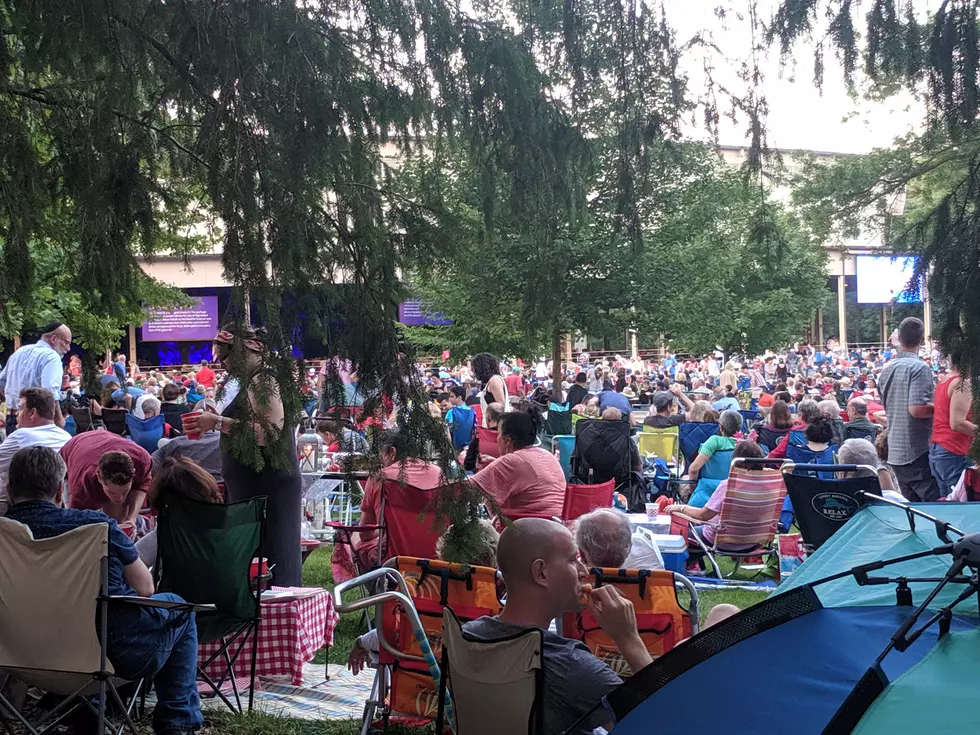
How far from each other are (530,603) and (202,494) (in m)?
2.54

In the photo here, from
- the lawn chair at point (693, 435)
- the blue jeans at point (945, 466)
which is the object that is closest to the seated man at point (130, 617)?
the blue jeans at point (945, 466)

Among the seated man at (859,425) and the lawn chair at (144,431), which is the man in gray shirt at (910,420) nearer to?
the seated man at (859,425)

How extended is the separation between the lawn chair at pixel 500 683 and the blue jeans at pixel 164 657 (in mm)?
1902

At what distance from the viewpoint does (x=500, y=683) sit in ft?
9.96

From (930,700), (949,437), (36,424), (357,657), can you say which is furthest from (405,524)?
(930,700)

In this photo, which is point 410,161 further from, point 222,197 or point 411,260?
point 222,197

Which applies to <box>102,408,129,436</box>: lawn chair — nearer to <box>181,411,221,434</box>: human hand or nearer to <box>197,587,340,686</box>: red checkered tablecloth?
<box>181,411,221,434</box>: human hand

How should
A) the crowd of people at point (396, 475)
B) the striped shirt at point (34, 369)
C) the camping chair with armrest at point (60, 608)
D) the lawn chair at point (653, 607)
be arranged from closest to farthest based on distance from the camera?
the crowd of people at point (396, 475)
the lawn chair at point (653, 607)
the camping chair with armrest at point (60, 608)
the striped shirt at point (34, 369)

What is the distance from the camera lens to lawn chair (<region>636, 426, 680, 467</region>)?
13258mm

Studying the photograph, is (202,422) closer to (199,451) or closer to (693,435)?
(199,451)

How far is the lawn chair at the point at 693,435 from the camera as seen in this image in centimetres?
1237

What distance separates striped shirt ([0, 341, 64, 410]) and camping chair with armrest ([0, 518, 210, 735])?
482cm

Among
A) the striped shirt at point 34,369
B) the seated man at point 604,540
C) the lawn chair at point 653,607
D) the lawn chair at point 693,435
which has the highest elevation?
the striped shirt at point 34,369

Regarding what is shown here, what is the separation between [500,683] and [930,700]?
1.22 meters
